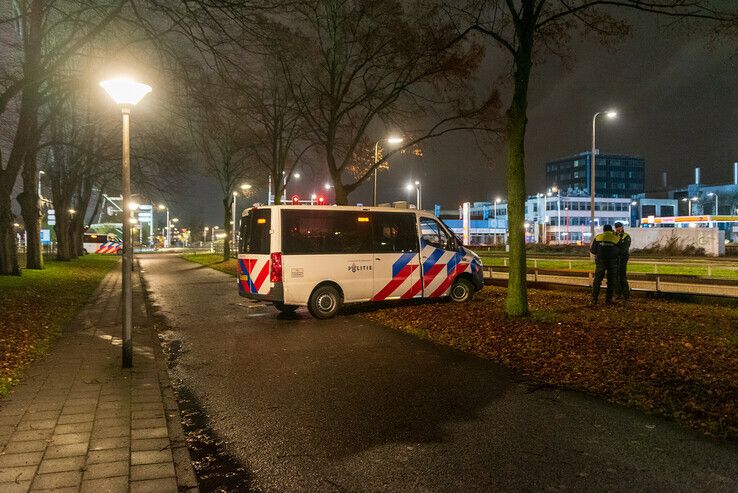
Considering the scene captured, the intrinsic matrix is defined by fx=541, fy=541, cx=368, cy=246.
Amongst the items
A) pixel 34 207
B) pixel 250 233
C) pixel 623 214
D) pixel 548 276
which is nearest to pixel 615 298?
pixel 548 276

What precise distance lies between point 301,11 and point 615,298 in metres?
10.2

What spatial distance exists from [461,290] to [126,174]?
8568 millimetres

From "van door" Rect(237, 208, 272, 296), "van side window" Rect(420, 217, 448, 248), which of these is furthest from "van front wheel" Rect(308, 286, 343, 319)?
"van side window" Rect(420, 217, 448, 248)

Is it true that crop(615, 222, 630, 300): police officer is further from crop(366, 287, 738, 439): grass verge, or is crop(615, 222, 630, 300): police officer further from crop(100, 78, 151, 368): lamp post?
crop(100, 78, 151, 368): lamp post

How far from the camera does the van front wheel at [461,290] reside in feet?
43.7

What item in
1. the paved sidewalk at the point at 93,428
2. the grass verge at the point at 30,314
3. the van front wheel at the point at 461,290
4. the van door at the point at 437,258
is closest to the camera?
the paved sidewalk at the point at 93,428

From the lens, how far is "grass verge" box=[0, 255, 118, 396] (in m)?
7.45

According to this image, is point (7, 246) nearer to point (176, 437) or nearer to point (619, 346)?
point (176, 437)

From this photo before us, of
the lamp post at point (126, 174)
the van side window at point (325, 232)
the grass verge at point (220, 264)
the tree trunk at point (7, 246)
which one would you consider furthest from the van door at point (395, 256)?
the grass verge at point (220, 264)

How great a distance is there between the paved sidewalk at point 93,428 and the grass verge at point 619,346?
4428 mm

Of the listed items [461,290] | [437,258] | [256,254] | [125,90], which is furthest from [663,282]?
[125,90]

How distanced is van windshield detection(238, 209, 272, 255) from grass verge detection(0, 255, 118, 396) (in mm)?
3942

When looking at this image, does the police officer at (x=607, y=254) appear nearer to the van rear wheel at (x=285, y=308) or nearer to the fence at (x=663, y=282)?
the fence at (x=663, y=282)

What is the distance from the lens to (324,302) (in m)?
11.8
